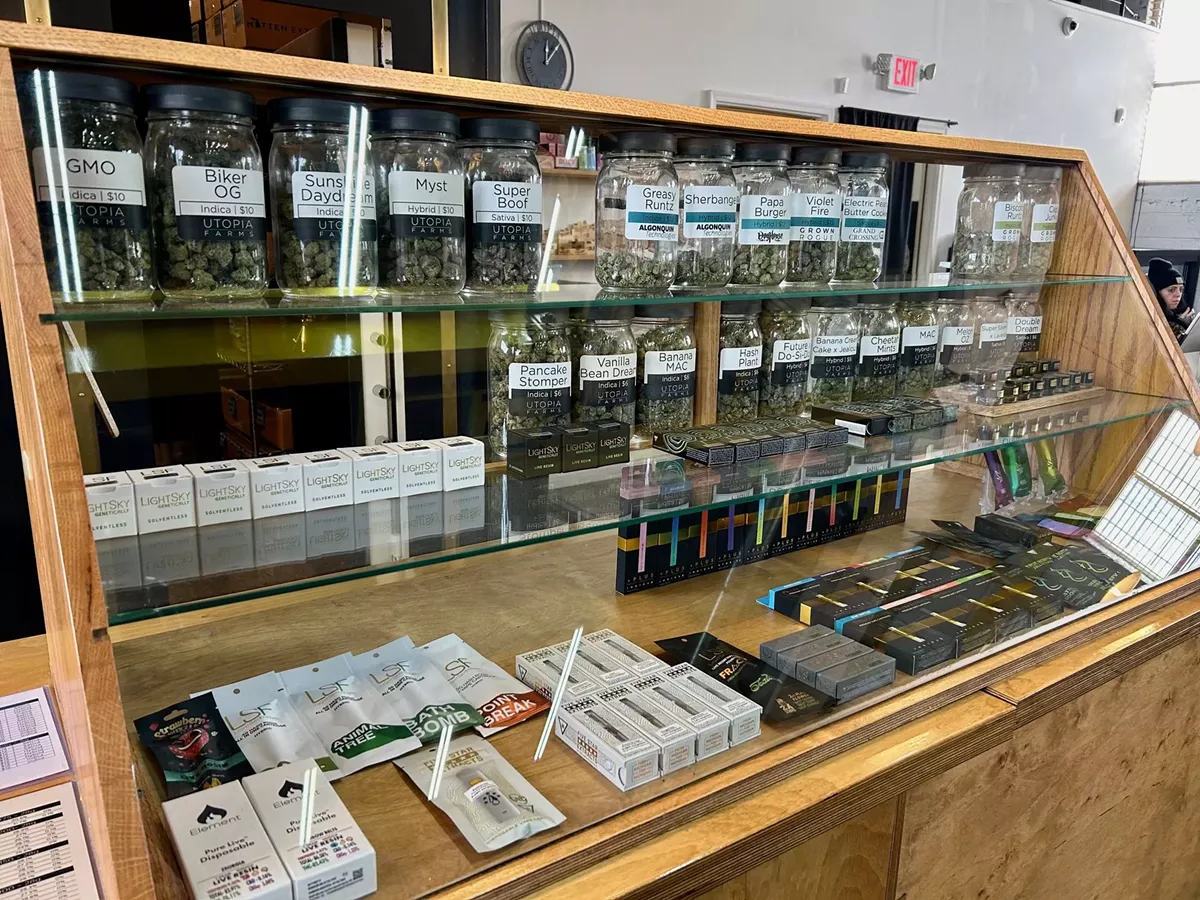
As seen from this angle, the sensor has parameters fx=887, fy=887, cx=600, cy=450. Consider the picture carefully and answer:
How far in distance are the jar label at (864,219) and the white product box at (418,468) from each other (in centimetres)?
76

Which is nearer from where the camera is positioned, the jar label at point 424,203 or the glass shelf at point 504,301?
the glass shelf at point 504,301

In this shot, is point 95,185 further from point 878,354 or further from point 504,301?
point 878,354

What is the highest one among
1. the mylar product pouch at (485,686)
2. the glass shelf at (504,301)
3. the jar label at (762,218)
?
the jar label at (762,218)

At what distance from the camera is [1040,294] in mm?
1843

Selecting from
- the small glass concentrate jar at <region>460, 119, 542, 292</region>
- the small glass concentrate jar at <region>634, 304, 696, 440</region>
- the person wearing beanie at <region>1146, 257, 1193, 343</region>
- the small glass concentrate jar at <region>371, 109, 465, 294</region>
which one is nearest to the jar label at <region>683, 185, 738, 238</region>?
the small glass concentrate jar at <region>634, 304, 696, 440</region>

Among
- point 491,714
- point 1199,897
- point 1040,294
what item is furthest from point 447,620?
point 1199,897

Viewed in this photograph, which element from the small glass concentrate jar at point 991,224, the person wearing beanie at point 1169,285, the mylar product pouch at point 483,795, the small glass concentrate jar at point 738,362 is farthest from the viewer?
the person wearing beanie at point 1169,285

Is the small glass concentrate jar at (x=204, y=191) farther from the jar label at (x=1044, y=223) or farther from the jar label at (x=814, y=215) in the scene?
the jar label at (x=1044, y=223)

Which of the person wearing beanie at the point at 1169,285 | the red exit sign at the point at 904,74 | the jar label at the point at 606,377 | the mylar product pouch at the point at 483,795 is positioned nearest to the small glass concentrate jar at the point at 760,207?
the jar label at the point at 606,377

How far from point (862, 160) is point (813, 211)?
5.2 inches

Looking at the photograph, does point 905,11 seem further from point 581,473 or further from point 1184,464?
point 581,473

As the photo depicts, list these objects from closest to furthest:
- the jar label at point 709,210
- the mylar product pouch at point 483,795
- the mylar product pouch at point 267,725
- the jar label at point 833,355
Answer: the mylar product pouch at point 483,795
the mylar product pouch at point 267,725
the jar label at point 709,210
the jar label at point 833,355

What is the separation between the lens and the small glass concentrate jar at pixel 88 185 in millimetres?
790

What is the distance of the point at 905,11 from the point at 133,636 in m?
6.66
